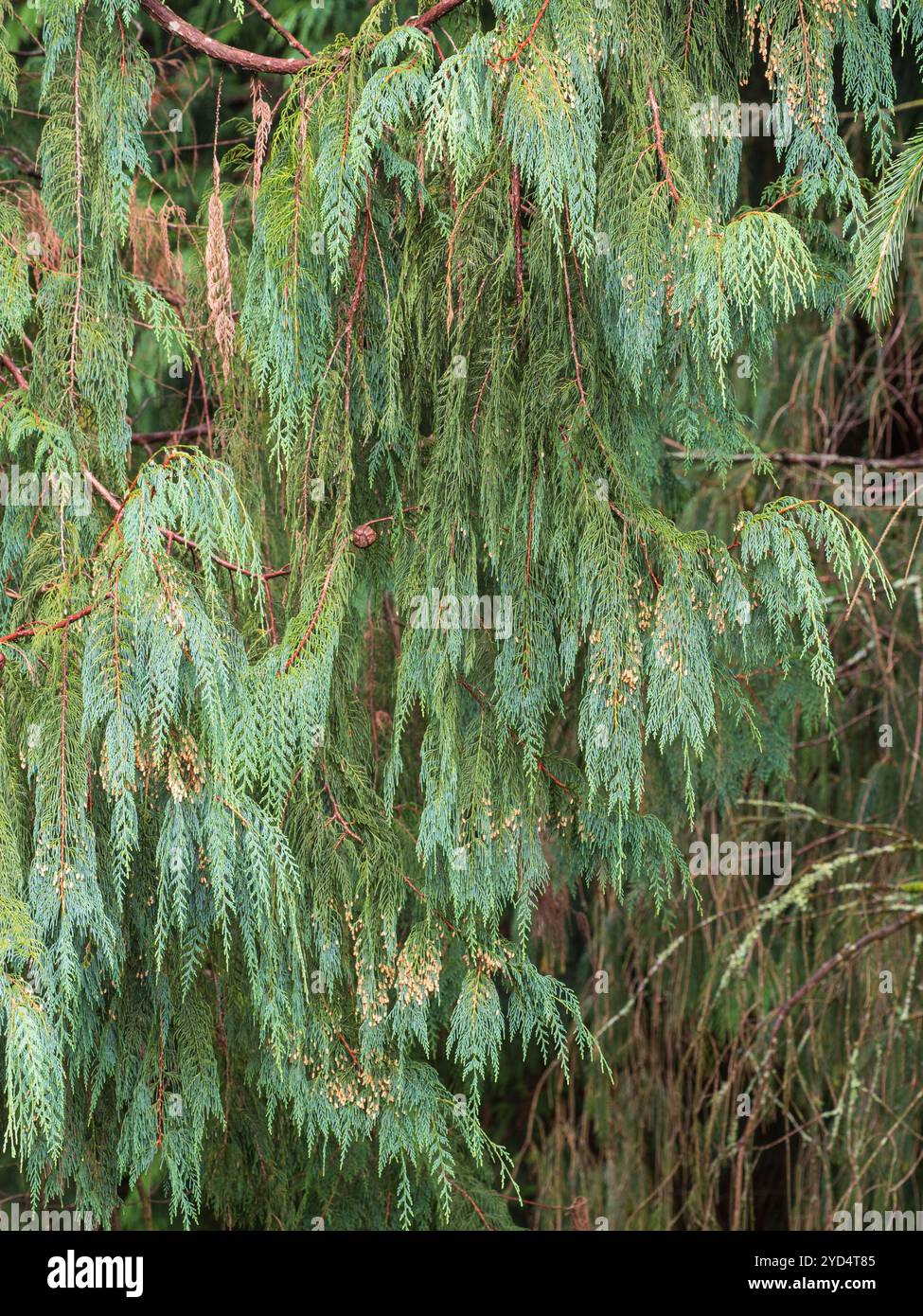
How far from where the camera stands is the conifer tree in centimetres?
194

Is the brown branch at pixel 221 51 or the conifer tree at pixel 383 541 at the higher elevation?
the brown branch at pixel 221 51

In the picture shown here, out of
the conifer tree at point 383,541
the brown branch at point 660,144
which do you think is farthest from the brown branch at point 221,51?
the brown branch at point 660,144

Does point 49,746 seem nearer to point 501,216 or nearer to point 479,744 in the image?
point 479,744

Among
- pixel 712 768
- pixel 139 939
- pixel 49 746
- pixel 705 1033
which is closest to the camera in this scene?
pixel 49 746

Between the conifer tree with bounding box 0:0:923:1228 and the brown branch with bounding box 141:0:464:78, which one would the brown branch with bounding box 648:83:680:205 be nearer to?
the conifer tree with bounding box 0:0:923:1228

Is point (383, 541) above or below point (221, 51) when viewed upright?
below

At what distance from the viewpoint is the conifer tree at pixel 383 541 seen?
1942mm

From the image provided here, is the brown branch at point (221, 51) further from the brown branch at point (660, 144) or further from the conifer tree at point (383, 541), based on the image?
the brown branch at point (660, 144)

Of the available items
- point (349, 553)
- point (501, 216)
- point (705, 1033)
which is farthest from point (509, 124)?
point (705, 1033)

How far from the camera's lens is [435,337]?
2244 mm

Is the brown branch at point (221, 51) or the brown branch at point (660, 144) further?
the brown branch at point (221, 51)

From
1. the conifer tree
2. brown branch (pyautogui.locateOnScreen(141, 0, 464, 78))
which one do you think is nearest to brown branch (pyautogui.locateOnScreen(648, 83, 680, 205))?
the conifer tree

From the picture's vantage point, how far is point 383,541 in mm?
2361

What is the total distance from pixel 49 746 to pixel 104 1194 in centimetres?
86
